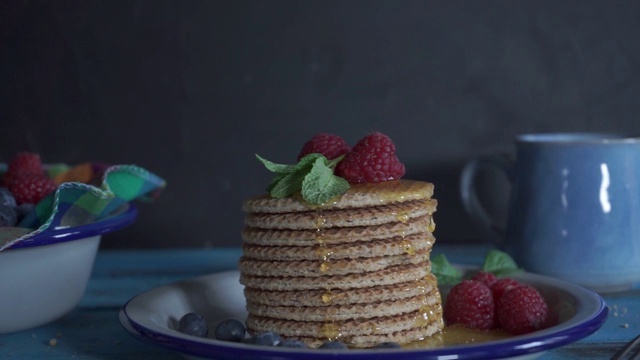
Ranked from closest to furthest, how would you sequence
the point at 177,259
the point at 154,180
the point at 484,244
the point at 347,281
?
1. the point at 347,281
2. the point at 154,180
3. the point at 177,259
4. the point at 484,244

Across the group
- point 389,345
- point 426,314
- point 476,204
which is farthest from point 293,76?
point 389,345

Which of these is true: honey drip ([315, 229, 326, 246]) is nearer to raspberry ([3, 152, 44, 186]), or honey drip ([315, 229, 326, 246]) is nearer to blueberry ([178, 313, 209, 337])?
blueberry ([178, 313, 209, 337])

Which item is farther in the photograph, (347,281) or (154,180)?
(154,180)

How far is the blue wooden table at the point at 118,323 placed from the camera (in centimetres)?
100

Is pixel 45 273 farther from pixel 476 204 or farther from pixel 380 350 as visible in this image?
pixel 476 204

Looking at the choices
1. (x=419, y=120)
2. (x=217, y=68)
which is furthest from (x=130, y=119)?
(x=419, y=120)

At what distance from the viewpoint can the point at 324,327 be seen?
3.08ft

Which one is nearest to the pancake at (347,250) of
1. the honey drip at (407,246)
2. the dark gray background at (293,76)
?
the honey drip at (407,246)

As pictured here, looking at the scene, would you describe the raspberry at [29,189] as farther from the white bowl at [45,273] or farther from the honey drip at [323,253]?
the honey drip at [323,253]

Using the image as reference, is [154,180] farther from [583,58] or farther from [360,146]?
[583,58]

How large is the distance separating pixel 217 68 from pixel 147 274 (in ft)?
1.49

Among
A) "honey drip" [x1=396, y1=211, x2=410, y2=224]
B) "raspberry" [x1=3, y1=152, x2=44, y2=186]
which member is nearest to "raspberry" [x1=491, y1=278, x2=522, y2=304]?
"honey drip" [x1=396, y1=211, x2=410, y2=224]

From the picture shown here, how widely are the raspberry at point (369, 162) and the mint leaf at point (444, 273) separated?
27 centimetres

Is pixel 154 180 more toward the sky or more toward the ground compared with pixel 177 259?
more toward the sky
